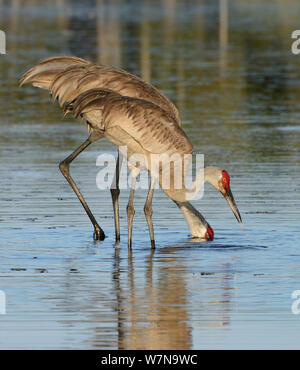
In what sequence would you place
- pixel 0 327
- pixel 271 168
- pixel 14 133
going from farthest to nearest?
pixel 14 133 → pixel 271 168 → pixel 0 327

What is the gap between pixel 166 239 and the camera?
12.2 metres

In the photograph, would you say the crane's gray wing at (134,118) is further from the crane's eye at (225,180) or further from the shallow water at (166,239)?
the shallow water at (166,239)

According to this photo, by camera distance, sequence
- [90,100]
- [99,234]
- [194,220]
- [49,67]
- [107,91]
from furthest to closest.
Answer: [49,67], [99,234], [194,220], [107,91], [90,100]

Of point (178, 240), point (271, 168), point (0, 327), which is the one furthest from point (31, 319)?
point (271, 168)

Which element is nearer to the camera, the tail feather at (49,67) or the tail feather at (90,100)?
the tail feather at (90,100)

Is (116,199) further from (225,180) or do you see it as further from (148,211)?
(225,180)

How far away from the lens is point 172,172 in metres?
12.2

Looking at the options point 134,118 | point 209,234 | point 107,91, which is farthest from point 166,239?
point 107,91

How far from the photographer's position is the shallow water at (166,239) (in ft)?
28.7

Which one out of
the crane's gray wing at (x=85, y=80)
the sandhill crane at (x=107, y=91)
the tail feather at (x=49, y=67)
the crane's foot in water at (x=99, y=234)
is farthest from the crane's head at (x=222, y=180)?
the tail feather at (x=49, y=67)

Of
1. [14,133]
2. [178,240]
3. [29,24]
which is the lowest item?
[178,240]

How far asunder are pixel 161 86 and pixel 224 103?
97.7 inches
